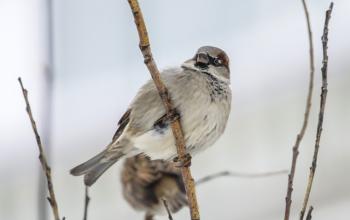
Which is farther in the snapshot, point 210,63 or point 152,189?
point 210,63

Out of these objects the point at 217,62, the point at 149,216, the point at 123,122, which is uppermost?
the point at 217,62

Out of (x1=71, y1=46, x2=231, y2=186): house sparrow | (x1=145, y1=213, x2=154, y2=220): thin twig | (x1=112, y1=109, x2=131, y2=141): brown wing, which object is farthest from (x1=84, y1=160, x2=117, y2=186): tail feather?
(x1=145, y1=213, x2=154, y2=220): thin twig

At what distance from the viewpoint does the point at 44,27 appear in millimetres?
1304

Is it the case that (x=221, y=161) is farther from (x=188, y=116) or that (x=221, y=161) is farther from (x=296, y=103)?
(x=188, y=116)

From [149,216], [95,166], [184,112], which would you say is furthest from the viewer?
[95,166]

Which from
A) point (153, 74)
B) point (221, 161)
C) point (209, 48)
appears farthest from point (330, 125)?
point (153, 74)

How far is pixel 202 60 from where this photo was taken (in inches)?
86.1

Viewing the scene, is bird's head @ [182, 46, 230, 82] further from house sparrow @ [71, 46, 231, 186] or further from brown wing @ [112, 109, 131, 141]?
brown wing @ [112, 109, 131, 141]

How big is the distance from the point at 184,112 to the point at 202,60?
0.75 ft

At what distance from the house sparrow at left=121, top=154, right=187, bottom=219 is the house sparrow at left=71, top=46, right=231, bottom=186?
0.55 feet

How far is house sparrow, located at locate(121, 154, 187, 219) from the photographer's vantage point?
1.86 m

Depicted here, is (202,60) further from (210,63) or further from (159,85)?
(159,85)

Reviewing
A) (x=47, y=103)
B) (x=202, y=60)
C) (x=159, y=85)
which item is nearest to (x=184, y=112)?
(x=202, y=60)

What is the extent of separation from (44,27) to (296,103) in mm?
3489
